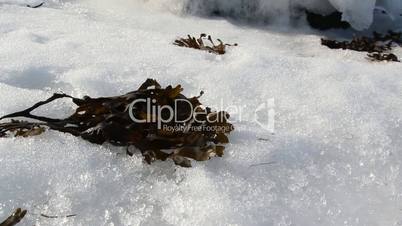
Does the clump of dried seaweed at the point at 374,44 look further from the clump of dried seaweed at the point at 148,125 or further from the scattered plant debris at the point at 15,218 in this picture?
the scattered plant debris at the point at 15,218

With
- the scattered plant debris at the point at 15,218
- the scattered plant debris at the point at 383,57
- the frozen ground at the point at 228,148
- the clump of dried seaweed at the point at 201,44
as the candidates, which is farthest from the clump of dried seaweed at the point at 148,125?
the scattered plant debris at the point at 383,57

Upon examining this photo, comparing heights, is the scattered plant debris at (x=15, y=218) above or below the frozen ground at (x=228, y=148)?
above

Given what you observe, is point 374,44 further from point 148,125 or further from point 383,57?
point 148,125

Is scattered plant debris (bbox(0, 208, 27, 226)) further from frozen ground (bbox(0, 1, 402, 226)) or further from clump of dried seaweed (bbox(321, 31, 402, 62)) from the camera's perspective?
clump of dried seaweed (bbox(321, 31, 402, 62))

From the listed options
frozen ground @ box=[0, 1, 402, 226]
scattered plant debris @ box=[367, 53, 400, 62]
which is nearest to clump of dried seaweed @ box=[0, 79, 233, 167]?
frozen ground @ box=[0, 1, 402, 226]

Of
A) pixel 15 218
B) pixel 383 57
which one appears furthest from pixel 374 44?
pixel 15 218

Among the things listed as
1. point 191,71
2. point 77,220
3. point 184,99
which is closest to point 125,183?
point 77,220
